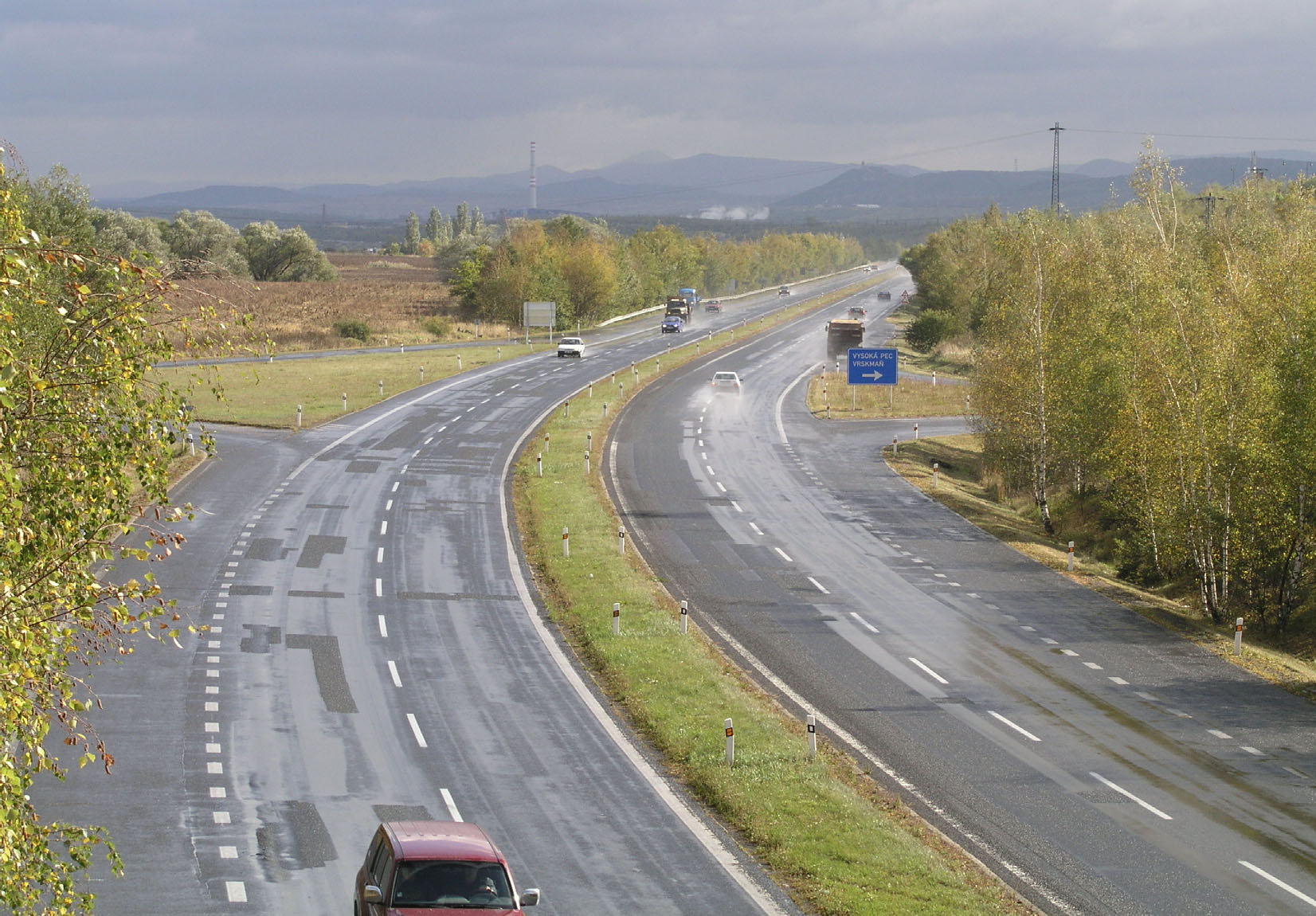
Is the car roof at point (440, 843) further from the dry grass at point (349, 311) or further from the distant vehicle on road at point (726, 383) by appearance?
the dry grass at point (349, 311)

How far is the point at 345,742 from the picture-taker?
2247 cm

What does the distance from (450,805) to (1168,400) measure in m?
24.9

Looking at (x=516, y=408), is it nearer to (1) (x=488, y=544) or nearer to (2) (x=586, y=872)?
(1) (x=488, y=544)

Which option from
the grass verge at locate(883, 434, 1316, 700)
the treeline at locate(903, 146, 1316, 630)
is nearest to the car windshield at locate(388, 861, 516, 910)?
the grass verge at locate(883, 434, 1316, 700)

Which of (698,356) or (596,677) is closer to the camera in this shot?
(596,677)

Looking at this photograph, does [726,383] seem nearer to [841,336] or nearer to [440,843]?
[841,336]

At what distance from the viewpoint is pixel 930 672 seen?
27984 millimetres

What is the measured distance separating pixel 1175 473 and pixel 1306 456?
17.1 ft

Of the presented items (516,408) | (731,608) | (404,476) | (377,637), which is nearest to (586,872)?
(377,637)

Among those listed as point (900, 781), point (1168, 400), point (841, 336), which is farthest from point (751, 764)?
point (841, 336)

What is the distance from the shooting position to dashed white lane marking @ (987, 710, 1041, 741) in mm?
23969

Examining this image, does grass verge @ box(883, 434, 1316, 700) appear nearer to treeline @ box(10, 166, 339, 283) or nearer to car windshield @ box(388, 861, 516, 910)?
car windshield @ box(388, 861, 516, 910)

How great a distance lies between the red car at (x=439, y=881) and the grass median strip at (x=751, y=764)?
4.96 meters

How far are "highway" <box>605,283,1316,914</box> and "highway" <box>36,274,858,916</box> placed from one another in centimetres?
430
